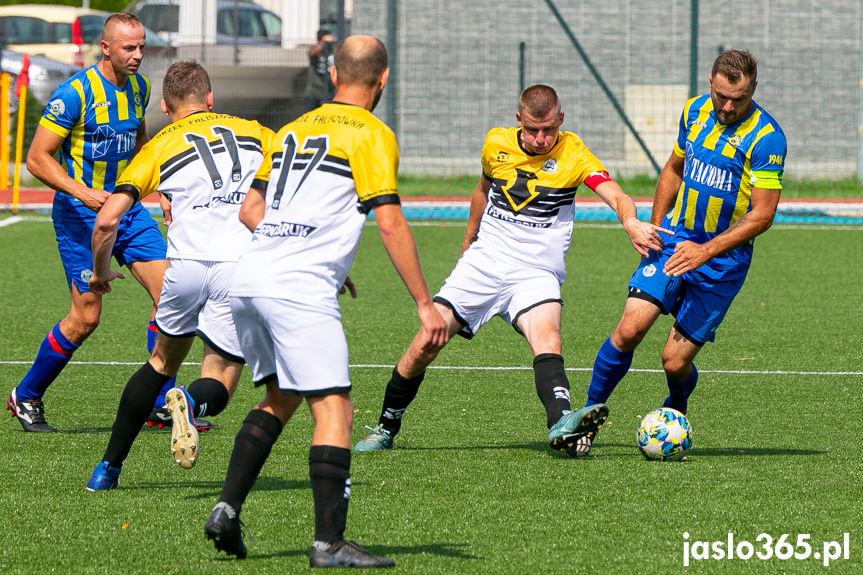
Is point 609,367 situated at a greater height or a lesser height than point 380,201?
lesser

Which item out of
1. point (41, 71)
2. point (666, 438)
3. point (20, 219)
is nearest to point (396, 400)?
point (666, 438)

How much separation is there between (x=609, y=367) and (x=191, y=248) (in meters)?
2.19

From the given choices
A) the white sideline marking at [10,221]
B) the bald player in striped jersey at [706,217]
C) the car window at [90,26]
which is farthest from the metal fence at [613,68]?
the bald player in striped jersey at [706,217]

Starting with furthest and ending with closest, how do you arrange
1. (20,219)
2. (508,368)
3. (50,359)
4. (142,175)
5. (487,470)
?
1. (20,219)
2. (508,368)
3. (50,359)
4. (487,470)
5. (142,175)

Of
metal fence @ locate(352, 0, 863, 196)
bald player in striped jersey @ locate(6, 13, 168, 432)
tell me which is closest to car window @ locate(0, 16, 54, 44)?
metal fence @ locate(352, 0, 863, 196)

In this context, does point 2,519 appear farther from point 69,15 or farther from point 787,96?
point 69,15

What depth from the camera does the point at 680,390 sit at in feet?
21.5

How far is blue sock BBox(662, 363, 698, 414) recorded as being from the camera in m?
6.52

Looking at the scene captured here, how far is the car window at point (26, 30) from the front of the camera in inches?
962

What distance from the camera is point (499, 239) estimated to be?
21.1ft

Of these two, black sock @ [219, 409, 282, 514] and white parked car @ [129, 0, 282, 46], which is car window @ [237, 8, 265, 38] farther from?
black sock @ [219, 409, 282, 514]

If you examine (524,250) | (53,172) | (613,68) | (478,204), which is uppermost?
(613,68)

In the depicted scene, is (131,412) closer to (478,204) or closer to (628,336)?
(478,204)

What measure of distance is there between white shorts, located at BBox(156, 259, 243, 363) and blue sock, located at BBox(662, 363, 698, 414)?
2384mm
